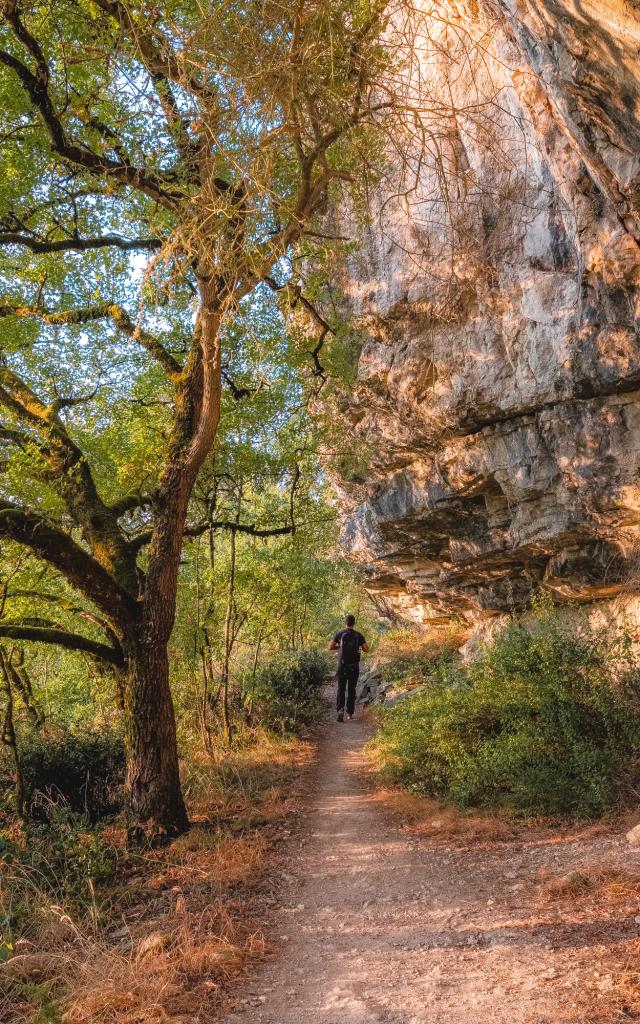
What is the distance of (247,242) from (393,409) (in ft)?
31.4

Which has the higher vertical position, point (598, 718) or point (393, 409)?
point (393, 409)

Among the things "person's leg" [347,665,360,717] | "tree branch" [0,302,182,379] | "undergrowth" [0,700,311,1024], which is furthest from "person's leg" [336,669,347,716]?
"tree branch" [0,302,182,379]

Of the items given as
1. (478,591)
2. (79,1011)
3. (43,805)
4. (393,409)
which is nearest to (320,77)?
(79,1011)

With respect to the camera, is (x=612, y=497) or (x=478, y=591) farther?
(x=478, y=591)

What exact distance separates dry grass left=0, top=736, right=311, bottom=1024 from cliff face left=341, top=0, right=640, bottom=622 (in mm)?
5503

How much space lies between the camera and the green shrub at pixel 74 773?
742 centimetres

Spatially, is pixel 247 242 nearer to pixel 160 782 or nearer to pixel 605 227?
pixel 160 782

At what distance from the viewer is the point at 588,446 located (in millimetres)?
10258

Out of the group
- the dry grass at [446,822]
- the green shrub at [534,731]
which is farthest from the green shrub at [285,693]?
the dry grass at [446,822]

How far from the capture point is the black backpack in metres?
12.3

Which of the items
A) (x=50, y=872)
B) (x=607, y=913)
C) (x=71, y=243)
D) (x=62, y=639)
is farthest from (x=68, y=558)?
(x=607, y=913)

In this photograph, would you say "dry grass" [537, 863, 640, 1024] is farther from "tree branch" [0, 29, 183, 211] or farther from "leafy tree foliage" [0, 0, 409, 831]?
"tree branch" [0, 29, 183, 211]

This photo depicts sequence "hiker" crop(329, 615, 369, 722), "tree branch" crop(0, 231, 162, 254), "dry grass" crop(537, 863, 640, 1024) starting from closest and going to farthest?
"dry grass" crop(537, 863, 640, 1024) → "tree branch" crop(0, 231, 162, 254) → "hiker" crop(329, 615, 369, 722)

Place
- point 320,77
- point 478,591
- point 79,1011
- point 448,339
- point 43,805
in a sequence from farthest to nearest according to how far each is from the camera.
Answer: point 478,591, point 448,339, point 43,805, point 320,77, point 79,1011
